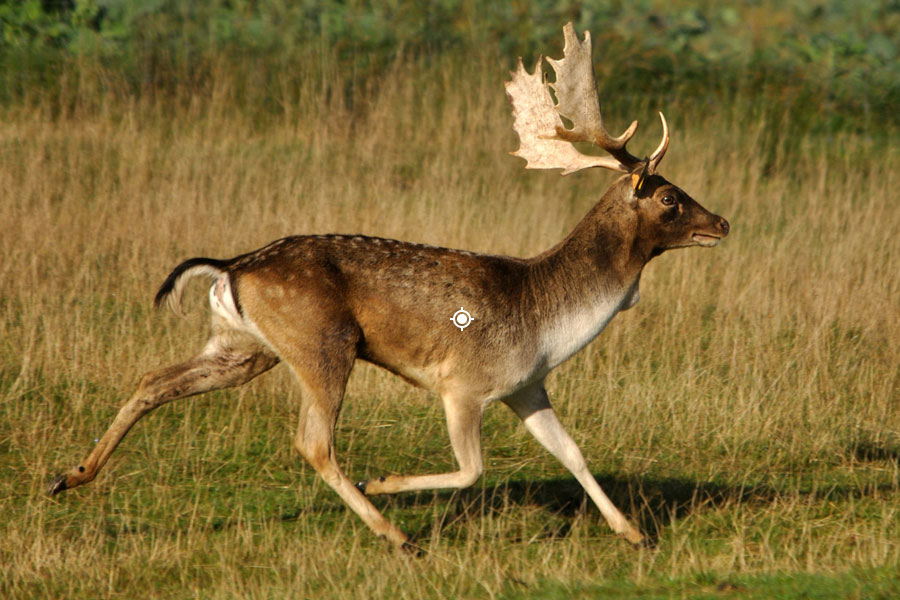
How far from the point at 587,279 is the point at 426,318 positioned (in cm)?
84

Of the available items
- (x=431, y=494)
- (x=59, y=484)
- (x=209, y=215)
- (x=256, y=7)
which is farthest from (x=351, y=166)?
(x=59, y=484)

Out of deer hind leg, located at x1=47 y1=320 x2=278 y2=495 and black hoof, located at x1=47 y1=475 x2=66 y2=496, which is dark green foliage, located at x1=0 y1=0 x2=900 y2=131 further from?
black hoof, located at x1=47 y1=475 x2=66 y2=496

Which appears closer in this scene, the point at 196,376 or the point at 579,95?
the point at 196,376

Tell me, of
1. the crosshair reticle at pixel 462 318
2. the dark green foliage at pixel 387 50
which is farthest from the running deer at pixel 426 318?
the dark green foliage at pixel 387 50

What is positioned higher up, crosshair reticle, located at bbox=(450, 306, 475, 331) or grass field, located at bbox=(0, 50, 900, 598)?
crosshair reticle, located at bbox=(450, 306, 475, 331)

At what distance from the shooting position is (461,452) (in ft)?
18.6

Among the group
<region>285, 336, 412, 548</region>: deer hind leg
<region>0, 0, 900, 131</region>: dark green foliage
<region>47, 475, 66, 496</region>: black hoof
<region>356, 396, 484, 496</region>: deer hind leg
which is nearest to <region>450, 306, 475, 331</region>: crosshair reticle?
<region>356, 396, 484, 496</region>: deer hind leg

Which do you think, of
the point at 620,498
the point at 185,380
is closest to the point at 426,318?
the point at 185,380

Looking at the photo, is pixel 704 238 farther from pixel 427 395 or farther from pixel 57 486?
pixel 57 486

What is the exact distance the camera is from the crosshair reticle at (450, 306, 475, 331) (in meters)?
5.71

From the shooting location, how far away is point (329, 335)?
554 cm

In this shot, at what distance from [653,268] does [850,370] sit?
1821 mm

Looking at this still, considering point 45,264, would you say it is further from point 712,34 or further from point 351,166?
point 712,34

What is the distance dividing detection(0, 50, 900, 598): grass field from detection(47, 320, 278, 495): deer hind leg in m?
0.46
